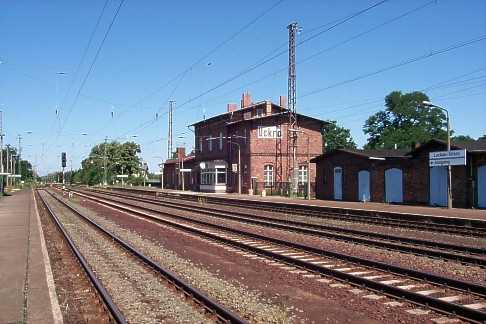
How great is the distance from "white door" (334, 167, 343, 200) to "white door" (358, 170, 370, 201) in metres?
2.62

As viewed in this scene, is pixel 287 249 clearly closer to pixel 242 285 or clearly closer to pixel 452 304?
pixel 242 285

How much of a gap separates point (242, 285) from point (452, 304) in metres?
3.84

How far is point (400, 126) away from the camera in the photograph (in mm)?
94062

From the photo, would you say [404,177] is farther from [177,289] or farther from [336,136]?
[336,136]

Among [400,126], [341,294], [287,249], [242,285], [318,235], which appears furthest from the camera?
[400,126]

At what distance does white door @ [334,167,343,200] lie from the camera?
40.9 meters

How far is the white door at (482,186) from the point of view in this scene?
28.3 m

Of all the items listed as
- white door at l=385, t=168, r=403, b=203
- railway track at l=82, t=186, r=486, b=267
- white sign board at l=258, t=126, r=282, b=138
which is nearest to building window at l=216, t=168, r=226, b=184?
white sign board at l=258, t=126, r=282, b=138

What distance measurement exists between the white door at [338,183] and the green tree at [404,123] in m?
49.1

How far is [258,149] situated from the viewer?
59875 mm

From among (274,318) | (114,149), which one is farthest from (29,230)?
(114,149)

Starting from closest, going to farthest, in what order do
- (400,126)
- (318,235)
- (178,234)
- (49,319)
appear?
1. (49,319)
2. (318,235)
3. (178,234)
4. (400,126)

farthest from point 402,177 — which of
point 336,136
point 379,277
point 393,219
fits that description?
point 336,136

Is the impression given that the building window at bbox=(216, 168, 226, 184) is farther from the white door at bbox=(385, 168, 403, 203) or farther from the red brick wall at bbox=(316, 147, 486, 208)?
the white door at bbox=(385, 168, 403, 203)
